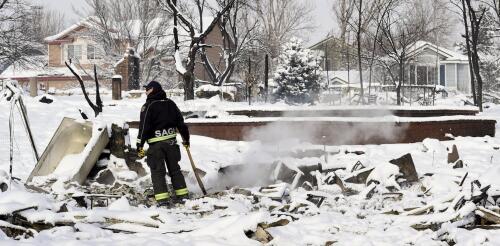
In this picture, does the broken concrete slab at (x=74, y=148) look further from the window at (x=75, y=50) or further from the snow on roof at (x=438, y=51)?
the window at (x=75, y=50)

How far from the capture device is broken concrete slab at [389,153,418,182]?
29.5ft

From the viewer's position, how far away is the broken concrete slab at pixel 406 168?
8.98 meters

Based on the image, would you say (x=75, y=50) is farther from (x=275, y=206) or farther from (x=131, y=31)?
(x=275, y=206)

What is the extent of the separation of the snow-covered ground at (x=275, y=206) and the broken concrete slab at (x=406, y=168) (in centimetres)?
14

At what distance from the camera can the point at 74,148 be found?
9.20m

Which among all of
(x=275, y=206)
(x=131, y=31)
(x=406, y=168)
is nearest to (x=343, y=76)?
(x=131, y=31)

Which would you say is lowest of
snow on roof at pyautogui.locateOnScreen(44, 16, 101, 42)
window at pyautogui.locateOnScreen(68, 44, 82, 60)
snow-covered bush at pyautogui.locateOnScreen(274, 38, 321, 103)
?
snow-covered bush at pyautogui.locateOnScreen(274, 38, 321, 103)

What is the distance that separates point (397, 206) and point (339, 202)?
2.66 ft

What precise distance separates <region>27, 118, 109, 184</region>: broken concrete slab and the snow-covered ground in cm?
34

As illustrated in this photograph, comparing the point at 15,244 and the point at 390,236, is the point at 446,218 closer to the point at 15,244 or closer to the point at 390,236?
the point at 390,236

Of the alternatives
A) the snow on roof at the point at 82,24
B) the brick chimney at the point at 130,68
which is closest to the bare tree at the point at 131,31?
the snow on roof at the point at 82,24

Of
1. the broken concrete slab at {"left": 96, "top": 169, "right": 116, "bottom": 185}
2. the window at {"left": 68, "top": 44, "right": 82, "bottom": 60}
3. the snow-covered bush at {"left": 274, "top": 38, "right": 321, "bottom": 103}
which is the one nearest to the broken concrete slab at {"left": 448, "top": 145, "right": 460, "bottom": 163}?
the broken concrete slab at {"left": 96, "top": 169, "right": 116, "bottom": 185}

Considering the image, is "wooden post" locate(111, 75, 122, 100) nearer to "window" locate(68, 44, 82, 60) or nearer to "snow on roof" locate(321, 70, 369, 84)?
"window" locate(68, 44, 82, 60)

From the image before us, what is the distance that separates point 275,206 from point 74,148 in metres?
3.76
